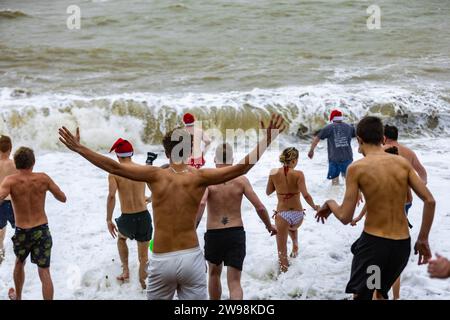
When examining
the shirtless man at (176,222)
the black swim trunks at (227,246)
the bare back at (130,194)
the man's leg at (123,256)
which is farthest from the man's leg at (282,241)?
the shirtless man at (176,222)

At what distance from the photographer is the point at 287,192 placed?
19.4ft

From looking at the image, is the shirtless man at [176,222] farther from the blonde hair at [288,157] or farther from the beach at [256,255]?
the blonde hair at [288,157]

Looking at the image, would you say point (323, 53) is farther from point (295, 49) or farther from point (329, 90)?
point (329, 90)

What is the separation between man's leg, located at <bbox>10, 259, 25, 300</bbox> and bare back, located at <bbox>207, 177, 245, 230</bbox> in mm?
1755

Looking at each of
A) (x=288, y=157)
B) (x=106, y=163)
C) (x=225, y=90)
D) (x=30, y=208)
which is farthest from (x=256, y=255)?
(x=225, y=90)

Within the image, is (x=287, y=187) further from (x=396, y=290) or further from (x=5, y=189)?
(x=5, y=189)

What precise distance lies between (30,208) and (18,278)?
704mm

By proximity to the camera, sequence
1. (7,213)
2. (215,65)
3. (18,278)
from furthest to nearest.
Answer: (215,65), (7,213), (18,278)

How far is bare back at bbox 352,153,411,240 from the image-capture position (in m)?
4.12

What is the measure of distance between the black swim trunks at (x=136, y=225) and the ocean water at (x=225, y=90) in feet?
1.87

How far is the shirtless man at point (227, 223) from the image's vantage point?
4.89 metres
